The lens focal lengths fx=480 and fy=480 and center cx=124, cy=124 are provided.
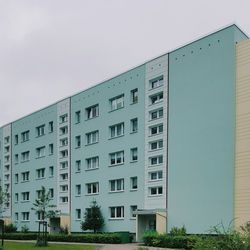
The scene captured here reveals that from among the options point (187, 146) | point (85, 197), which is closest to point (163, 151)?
point (187, 146)

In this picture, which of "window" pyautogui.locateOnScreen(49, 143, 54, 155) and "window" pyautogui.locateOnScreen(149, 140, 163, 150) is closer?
"window" pyautogui.locateOnScreen(149, 140, 163, 150)

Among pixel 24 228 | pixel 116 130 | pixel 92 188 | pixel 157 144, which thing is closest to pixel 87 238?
A: pixel 92 188

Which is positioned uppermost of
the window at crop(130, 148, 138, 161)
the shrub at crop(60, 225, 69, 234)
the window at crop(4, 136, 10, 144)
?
the window at crop(4, 136, 10, 144)

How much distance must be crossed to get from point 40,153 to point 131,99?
2101cm

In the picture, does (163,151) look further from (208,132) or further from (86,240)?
(86,240)

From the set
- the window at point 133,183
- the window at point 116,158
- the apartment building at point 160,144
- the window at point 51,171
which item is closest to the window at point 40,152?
the apartment building at point 160,144

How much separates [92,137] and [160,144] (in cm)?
1183

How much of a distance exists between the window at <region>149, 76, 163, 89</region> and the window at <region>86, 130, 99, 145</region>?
10.1 metres

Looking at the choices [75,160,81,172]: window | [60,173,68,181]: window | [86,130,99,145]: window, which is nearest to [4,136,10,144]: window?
[60,173,68,181]: window

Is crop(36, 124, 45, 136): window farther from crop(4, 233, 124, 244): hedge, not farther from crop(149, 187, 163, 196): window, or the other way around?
→ crop(149, 187, 163, 196): window

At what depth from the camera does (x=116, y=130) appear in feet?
160

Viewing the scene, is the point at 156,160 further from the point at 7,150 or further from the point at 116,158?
the point at 7,150

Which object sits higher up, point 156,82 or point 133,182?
point 156,82

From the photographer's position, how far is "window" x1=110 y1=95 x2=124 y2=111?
48047 mm
